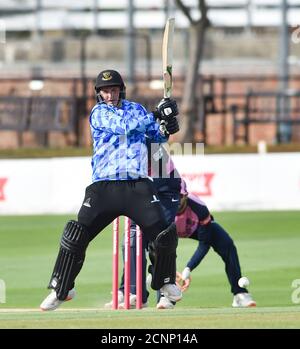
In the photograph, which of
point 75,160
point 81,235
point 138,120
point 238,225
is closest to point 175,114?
point 138,120

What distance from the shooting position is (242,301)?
13516 millimetres

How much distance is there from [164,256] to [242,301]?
1685 mm

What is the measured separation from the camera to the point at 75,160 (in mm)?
23734

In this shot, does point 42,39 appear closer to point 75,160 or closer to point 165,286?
point 75,160

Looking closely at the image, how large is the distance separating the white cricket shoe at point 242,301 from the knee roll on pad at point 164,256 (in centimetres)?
143

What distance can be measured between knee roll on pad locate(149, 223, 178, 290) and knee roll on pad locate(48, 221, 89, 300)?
56 centimetres

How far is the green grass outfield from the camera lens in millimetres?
10961

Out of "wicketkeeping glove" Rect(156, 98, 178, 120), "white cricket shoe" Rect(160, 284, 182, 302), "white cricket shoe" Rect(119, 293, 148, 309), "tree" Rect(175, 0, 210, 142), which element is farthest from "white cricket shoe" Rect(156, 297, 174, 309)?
"tree" Rect(175, 0, 210, 142)

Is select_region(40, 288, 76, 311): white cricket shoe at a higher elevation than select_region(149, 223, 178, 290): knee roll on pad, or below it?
below

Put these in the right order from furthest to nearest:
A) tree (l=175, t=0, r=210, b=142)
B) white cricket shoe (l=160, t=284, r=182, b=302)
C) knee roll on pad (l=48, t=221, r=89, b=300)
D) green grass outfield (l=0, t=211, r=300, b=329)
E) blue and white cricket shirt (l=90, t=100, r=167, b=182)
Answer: tree (l=175, t=0, r=210, b=142) → white cricket shoe (l=160, t=284, r=182, b=302) → knee roll on pad (l=48, t=221, r=89, b=300) → blue and white cricket shirt (l=90, t=100, r=167, b=182) → green grass outfield (l=0, t=211, r=300, b=329)

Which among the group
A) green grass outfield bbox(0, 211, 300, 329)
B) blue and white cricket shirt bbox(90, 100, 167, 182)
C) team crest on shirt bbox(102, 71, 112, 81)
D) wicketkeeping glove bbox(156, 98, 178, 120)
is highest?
team crest on shirt bbox(102, 71, 112, 81)

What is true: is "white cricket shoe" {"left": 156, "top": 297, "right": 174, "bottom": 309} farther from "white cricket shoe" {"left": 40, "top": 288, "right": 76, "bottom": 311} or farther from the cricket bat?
the cricket bat

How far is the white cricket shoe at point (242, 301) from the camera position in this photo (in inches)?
529

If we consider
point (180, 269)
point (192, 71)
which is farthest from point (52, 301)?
point (192, 71)
